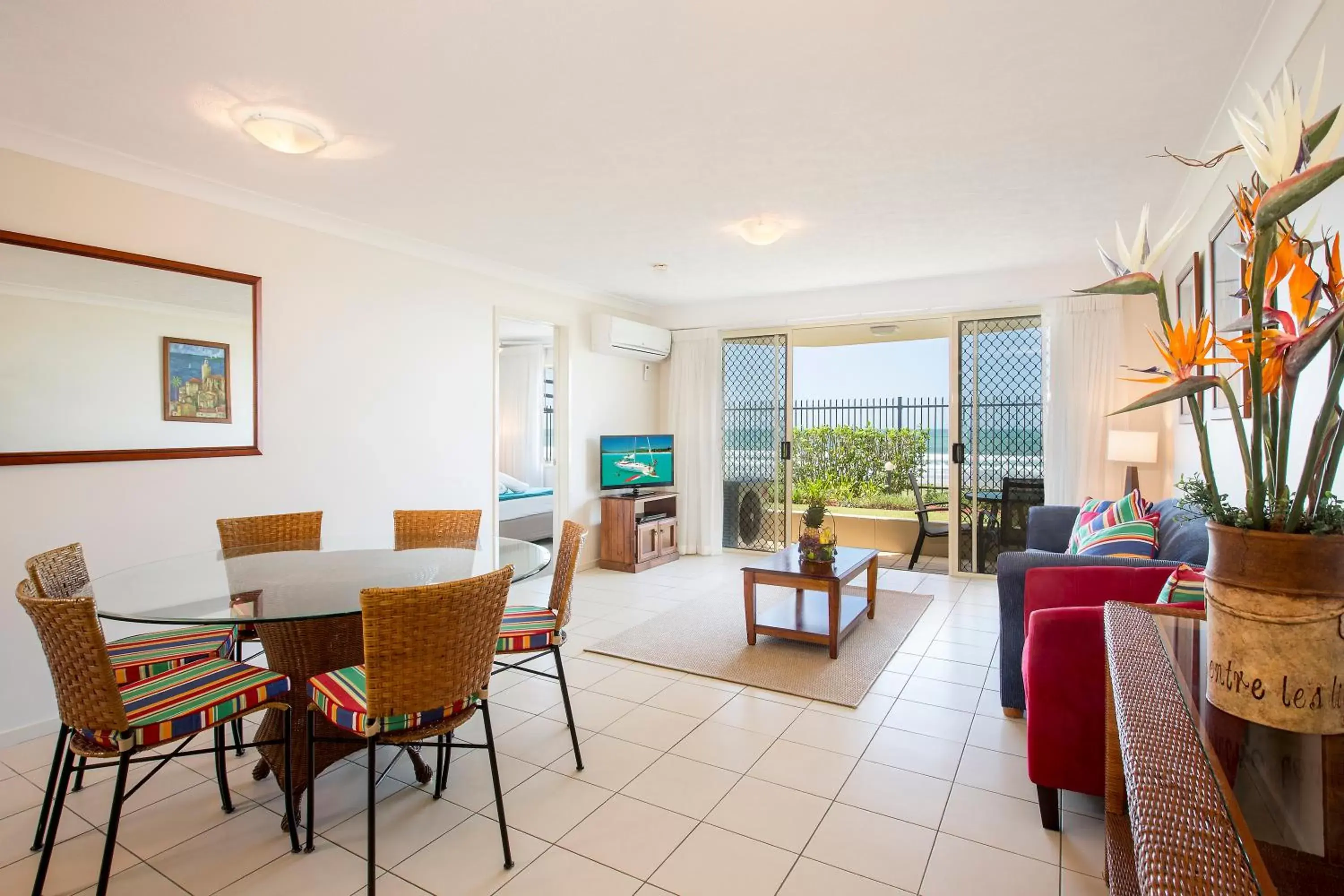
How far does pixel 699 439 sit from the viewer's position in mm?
6828

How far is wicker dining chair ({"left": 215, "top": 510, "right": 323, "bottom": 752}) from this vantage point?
3.05m

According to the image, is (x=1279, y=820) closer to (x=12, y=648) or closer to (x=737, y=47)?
(x=737, y=47)

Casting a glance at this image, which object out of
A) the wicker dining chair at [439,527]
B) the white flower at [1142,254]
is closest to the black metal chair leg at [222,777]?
the wicker dining chair at [439,527]

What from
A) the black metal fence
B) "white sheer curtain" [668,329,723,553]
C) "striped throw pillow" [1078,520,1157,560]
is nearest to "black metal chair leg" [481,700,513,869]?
"striped throw pillow" [1078,520,1157,560]

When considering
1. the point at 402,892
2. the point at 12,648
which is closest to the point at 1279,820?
the point at 402,892

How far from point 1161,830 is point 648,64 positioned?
7.85 feet

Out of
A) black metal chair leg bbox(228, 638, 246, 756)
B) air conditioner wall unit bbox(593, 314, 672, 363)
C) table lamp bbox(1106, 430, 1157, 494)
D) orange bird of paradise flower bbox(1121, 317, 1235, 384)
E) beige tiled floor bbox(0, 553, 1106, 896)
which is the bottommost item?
beige tiled floor bbox(0, 553, 1106, 896)

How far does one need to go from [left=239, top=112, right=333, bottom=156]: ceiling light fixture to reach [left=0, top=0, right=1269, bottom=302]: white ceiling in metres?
0.10

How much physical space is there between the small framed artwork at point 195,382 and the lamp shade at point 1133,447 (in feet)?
17.6

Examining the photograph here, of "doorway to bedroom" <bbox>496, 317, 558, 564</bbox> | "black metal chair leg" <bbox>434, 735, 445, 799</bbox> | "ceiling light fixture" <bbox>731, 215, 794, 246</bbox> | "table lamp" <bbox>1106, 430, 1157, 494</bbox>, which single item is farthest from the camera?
"doorway to bedroom" <bbox>496, 317, 558, 564</bbox>

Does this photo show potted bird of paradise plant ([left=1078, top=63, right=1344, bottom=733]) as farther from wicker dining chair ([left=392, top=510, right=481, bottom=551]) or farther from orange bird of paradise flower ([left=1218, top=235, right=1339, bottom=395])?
wicker dining chair ([left=392, top=510, right=481, bottom=551])

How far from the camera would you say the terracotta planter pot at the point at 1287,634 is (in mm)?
1001

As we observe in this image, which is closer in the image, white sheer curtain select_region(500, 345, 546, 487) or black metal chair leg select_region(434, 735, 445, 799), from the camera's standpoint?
black metal chair leg select_region(434, 735, 445, 799)

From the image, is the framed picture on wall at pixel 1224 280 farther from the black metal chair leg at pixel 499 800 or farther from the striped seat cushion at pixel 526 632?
the black metal chair leg at pixel 499 800
